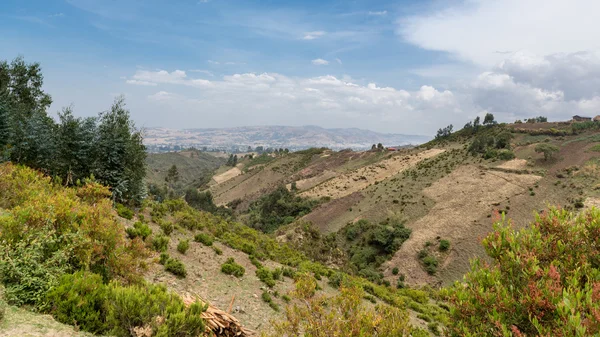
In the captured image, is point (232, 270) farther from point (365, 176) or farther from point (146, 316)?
point (365, 176)

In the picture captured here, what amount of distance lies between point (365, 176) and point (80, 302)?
61954mm

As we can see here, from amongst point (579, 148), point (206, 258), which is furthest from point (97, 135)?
point (579, 148)

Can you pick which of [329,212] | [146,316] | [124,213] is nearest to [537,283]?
[146,316]

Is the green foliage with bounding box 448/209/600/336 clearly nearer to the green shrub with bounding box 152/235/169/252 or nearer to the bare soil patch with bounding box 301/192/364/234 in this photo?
the green shrub with bounding box 152/235/169/252

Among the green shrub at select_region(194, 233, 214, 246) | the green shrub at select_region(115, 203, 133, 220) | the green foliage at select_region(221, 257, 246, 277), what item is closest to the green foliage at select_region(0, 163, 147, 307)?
the green foliage at select_region(221, 257, 246, 277)

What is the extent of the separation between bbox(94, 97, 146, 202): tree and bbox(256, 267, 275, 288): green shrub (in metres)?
9.79

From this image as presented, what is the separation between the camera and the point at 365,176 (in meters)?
65.4

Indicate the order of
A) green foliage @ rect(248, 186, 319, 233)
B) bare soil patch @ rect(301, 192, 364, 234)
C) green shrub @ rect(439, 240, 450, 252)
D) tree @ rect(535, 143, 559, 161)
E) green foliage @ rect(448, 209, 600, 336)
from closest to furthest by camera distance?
green foliage @ rect(448, 209, 600, 336) < green shrub @ rect(439, 240, 450, 252) < bare soil patch @ rect(301, 192, 364, 234) < tree @ rect(535, 143, 559, 161) < green foliage @ rect(248, 186, 319, 233)

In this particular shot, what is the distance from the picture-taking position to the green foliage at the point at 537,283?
4239 millimetres

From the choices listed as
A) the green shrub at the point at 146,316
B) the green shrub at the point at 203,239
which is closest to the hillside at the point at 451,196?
the green shrub at the point at 203,239

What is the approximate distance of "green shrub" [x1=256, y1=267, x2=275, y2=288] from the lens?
556 inches

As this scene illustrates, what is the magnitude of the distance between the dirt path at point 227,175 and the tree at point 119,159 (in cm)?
10256

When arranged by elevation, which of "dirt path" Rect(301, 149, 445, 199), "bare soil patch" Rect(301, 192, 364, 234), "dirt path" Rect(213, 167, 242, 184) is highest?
"dirt path" Rect(301, 149, 445, 199)

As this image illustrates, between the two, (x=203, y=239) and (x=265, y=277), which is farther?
(x=203, y=239)
